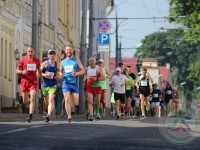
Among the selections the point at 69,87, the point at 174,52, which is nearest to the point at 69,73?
the point at 69,87

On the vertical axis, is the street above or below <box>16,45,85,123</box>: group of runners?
below

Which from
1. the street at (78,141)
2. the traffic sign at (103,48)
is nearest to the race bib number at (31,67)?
the street at (78,141)

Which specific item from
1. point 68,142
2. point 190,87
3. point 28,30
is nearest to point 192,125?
point 68,142

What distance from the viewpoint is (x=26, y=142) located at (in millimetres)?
13086

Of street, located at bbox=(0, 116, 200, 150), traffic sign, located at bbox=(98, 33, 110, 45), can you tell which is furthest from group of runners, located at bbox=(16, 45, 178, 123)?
traffic sign, located at bbox=(98, 33, 110, 45)

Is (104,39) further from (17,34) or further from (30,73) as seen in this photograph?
(30,73)

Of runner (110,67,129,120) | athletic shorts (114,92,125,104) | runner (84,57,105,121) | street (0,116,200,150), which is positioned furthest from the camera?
athletic shorts (114,92,125,104)

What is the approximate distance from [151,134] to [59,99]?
17.7 meters

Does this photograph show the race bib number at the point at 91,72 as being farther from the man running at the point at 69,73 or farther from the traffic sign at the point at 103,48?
the traffic sign at the point at 103,48

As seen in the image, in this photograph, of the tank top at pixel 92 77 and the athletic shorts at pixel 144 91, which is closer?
the tank top at pixel 92 77

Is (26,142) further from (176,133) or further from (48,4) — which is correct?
(48,4)

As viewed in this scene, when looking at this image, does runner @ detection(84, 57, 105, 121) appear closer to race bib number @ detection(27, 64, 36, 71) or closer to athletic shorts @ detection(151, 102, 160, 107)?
race bib number @ detection(27, 64, 36, 71)

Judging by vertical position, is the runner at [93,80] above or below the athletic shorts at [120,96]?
above

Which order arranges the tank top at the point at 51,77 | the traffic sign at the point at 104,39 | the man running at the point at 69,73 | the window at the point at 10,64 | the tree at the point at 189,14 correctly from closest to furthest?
1. the man running at the point at 69,73
2. the tank top at the point at 51,77
3. the window at the point at 10,64
4. the traffic sign at the point at 104,39
5. the tree at the point at 189,14
